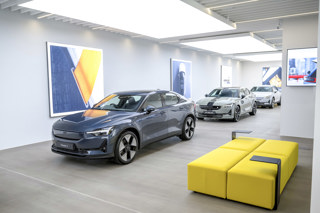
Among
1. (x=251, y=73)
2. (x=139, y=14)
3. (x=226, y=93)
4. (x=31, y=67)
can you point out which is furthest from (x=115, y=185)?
(x=251, y=73)

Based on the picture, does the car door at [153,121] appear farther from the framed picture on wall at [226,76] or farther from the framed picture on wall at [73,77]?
the framed picture on wall at [226,76]

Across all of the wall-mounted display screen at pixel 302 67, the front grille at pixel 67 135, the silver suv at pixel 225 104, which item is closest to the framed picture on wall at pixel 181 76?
the silver suv at pixel 225 104

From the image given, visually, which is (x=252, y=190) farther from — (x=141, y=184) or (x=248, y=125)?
(x=248, y=125)

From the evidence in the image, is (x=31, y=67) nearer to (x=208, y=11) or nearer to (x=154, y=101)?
(x=154, y=101)

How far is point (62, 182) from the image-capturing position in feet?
13.5

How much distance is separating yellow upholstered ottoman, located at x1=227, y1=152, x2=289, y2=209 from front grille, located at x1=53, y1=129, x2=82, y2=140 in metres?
2.68

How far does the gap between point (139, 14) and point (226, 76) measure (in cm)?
1353

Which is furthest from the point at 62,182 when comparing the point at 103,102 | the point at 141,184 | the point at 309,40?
the point at 309,40

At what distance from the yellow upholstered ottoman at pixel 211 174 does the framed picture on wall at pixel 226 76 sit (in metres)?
14.6

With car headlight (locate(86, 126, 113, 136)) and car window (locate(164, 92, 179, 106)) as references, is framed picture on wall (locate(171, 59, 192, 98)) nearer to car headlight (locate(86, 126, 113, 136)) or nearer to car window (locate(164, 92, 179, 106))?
car window (locate(164, 92, 179, 106))

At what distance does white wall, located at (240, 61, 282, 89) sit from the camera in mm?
21484

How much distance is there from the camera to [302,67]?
689 centimetres

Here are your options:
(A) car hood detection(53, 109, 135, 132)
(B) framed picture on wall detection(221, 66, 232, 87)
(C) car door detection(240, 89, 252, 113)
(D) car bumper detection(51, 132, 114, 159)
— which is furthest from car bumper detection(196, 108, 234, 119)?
(B) framed picture on wall detection(221, 66, 232, 87)

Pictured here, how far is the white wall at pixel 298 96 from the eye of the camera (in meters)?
6.85
